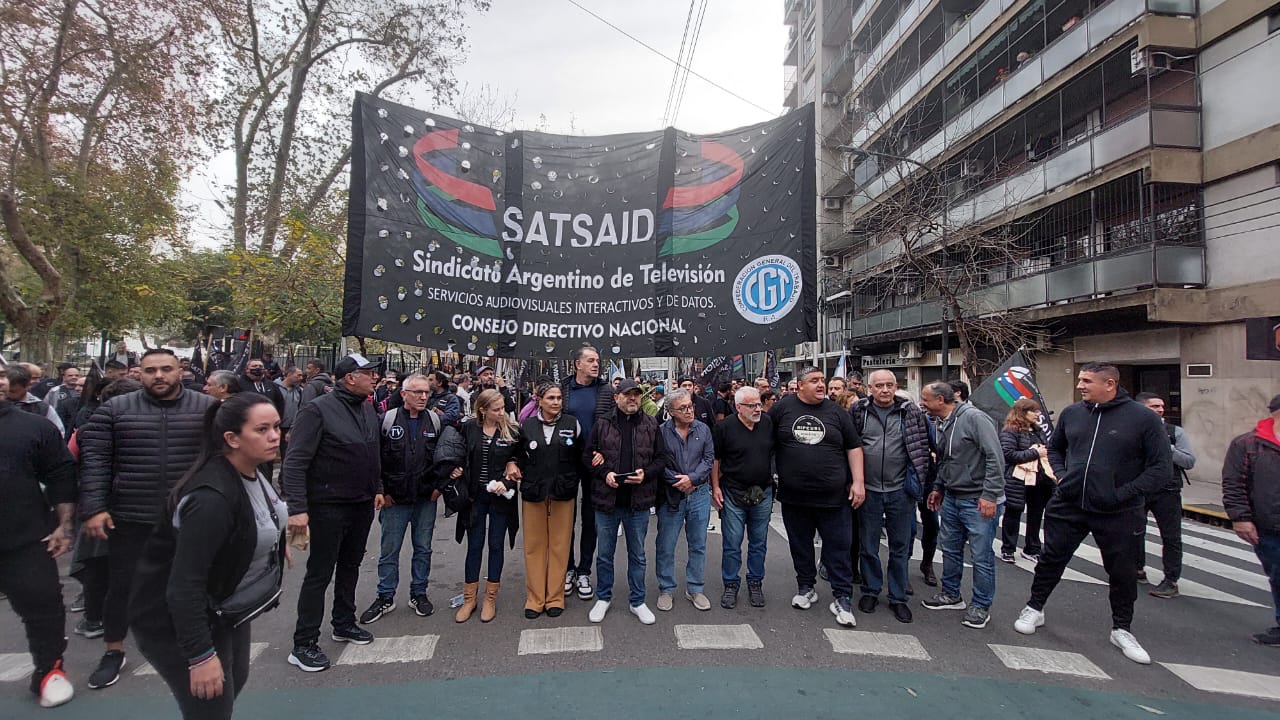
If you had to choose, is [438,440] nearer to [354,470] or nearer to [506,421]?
[506,421]

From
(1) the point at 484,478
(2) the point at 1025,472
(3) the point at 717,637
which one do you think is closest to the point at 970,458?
(2) the point at 1025,472

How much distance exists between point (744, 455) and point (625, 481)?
3.38 feet

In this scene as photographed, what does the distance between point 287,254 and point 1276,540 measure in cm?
1719

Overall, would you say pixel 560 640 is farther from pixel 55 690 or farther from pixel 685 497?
pixel 55 690

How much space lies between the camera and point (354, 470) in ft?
13.0

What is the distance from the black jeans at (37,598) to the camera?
3.28 meters

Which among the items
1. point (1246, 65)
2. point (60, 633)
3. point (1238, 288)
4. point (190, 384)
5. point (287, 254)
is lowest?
point (60, 633)

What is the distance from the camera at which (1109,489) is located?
4230mm

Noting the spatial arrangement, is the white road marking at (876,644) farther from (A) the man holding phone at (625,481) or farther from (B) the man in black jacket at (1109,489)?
(A) the man holding phone at (625,481)

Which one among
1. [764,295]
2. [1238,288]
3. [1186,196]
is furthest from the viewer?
[1186,196]

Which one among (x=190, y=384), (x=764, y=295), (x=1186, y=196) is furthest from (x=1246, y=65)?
(x=190, y=384)

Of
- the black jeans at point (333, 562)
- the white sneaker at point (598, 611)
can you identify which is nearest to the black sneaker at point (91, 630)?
the black jeans at point (333, 562)

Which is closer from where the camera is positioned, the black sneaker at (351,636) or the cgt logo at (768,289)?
the black sneaker at (351,636)

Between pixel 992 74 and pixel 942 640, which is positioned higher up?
pixel 992 74
